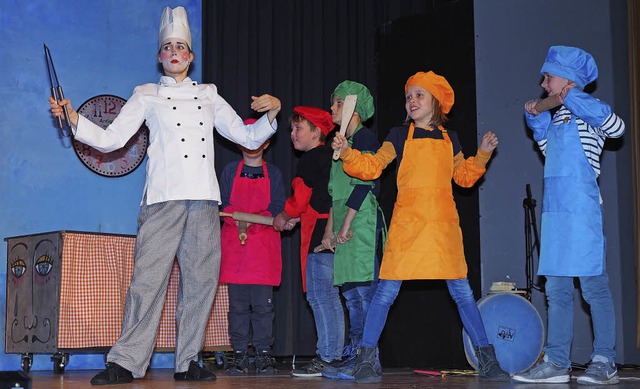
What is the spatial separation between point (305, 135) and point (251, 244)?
776mm

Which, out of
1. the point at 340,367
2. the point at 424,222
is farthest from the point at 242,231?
the point at 424,222

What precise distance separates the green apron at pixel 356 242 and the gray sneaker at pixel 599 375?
1129 millimetres

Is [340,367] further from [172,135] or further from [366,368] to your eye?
[172,135]

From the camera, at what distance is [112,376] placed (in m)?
3.49

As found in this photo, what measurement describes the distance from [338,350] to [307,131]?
4.20ft

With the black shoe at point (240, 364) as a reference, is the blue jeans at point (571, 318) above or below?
above

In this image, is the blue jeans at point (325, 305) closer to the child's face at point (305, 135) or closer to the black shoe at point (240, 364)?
the black shoe at point (240, 364)

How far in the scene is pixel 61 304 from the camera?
4.88 m

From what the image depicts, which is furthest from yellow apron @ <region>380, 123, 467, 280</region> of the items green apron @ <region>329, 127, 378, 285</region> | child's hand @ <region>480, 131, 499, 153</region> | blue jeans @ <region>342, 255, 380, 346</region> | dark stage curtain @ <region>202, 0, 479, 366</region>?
dark stage curtain @ <region>202, 0, 479, 366</region>

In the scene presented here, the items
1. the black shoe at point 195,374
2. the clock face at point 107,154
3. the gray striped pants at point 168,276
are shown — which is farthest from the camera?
the clock face at point 107,154

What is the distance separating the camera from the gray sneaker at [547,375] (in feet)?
12.3

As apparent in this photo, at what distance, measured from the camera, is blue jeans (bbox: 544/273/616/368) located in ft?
12.4

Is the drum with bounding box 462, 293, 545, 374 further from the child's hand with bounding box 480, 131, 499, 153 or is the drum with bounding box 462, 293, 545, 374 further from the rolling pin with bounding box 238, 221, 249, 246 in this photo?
the rolling pin with bounding box 238, 221, 249, 246

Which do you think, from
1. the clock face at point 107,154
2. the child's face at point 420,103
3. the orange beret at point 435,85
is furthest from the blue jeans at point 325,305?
the clock face at point 107,154
